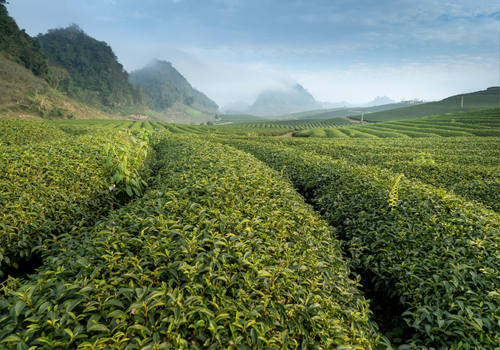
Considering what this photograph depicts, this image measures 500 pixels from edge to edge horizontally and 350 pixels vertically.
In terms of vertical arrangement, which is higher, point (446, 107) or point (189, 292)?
point (446, 107)

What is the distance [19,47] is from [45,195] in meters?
82.8

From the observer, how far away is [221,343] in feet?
5.59

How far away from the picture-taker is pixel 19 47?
186ft

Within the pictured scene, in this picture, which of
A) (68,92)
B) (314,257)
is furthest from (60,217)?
(68,92)

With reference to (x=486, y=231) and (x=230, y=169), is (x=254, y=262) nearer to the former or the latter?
(x=230, y=169)

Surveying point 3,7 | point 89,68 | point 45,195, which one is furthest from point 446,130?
point 89,68

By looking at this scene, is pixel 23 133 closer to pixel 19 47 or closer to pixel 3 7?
pixel 19 47

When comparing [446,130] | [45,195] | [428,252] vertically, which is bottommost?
[428,252]

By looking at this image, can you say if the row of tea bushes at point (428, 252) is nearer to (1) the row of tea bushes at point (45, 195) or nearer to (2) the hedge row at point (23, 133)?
(1) the row of tea bushes at point (45, 195)

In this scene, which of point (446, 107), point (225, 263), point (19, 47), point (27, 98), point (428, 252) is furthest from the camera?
point (446, 107)

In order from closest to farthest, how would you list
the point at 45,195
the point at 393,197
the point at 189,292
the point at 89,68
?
1. the point at 189,292
2. the point at 45,195
3. the point at 393,197
4. the point at 89,68

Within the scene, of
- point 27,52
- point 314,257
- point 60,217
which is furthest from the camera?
point 27,52

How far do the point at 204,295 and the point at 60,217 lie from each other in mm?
3494

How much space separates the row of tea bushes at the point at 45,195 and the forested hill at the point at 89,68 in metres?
97.7
